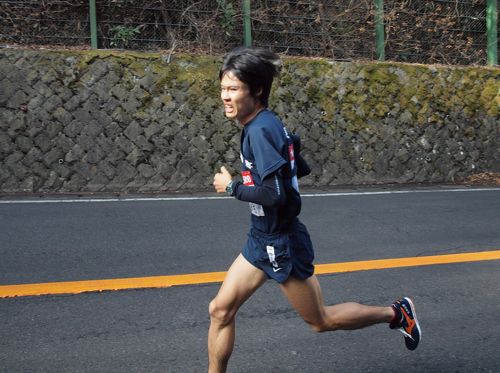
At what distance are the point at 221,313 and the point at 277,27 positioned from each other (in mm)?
11221

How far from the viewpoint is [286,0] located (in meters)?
13.4

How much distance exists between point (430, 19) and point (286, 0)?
12.8 feet

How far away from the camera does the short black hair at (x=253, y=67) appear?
2.65 metres

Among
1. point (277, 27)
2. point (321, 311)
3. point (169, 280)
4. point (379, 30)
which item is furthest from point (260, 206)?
point (379, 30)

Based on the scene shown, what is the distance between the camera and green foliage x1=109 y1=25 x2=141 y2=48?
11672 mm

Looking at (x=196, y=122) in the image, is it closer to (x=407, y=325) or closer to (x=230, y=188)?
(x=407, y=325)

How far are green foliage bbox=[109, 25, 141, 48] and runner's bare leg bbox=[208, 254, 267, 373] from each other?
32.0 ft

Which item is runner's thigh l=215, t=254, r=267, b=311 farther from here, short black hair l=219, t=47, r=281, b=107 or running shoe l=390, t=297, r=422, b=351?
running shoe l=390, t=297, r=422, b=351

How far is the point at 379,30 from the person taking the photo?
13.8m

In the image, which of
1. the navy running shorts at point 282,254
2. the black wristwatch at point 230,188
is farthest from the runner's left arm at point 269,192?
the navy running shorts at point 282,254

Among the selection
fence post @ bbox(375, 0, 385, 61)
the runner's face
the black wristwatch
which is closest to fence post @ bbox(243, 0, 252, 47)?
fence post @ bbox(375, 0, 385, 61)

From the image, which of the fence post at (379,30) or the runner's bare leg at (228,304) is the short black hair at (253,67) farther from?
the fence post at (379,30)

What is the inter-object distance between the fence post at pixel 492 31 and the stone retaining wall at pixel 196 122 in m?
1.97

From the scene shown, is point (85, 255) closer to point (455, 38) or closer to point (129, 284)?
point (129, 284)
